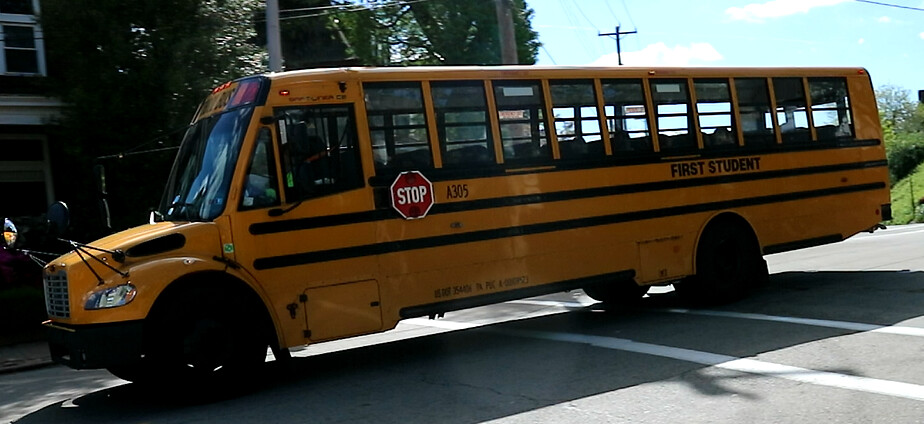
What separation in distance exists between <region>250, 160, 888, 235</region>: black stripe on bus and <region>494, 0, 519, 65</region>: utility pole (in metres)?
6.64

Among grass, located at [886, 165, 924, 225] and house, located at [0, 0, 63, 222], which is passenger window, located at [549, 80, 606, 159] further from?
grass, located at [886, 165, 924, 225]

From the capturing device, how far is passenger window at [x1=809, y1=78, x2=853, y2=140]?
12.4m

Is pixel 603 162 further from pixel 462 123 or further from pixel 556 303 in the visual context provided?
pixel 556 303

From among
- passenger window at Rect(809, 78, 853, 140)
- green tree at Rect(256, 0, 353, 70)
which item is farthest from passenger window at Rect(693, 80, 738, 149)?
green tree at Rect(256, 0, 353, 70)

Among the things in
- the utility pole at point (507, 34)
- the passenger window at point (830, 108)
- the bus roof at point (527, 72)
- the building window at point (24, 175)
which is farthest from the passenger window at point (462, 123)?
the building window at point (24, 175)

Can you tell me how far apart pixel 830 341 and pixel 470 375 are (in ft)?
11.5

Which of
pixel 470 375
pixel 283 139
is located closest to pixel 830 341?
pixel 470 375

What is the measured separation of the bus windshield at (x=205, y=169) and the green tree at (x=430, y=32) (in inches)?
773

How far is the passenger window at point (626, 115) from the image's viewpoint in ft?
34.5

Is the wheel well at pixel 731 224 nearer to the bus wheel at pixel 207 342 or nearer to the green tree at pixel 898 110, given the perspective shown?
the bus wheel at pixel 207 342

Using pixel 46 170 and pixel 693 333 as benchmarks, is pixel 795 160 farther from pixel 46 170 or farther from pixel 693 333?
pixel 46 170

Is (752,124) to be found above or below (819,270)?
above

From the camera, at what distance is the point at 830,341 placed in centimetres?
883

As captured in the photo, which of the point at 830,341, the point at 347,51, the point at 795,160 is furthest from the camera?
the point at 347,51
